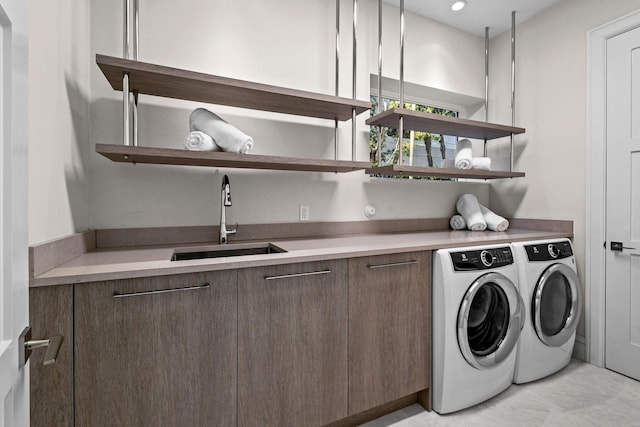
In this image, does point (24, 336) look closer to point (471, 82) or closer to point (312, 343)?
point (312, 343)

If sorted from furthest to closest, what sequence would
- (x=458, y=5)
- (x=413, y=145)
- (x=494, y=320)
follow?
(x=413, y=145) → (x=458, y=5) → (x=494, y=320)

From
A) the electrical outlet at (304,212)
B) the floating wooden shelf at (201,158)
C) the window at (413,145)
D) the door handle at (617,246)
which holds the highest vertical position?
the window at (413,145)

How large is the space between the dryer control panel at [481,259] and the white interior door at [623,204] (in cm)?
92

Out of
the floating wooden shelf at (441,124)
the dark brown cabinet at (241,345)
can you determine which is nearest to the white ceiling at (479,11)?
the floating wooden shelf at (441,124)

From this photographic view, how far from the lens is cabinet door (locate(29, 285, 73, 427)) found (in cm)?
97

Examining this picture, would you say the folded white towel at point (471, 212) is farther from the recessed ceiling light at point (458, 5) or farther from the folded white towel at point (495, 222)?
the recessed ceiling light at point (458, 5)

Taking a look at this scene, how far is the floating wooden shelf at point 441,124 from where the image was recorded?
6.81 feet

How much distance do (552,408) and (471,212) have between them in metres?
1.42

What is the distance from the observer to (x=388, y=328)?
1.59 metres

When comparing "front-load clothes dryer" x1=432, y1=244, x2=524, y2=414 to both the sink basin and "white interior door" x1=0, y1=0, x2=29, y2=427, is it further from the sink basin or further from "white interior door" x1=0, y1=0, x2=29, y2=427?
"white interior door" x1=0, y1=0, x2=29, y2=427

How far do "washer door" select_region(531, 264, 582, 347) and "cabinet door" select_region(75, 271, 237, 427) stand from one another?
78.7 inches

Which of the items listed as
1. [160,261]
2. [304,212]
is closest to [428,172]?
[304,212]

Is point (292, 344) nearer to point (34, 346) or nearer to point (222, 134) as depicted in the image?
point (34, 346)

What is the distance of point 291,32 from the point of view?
2.08m
